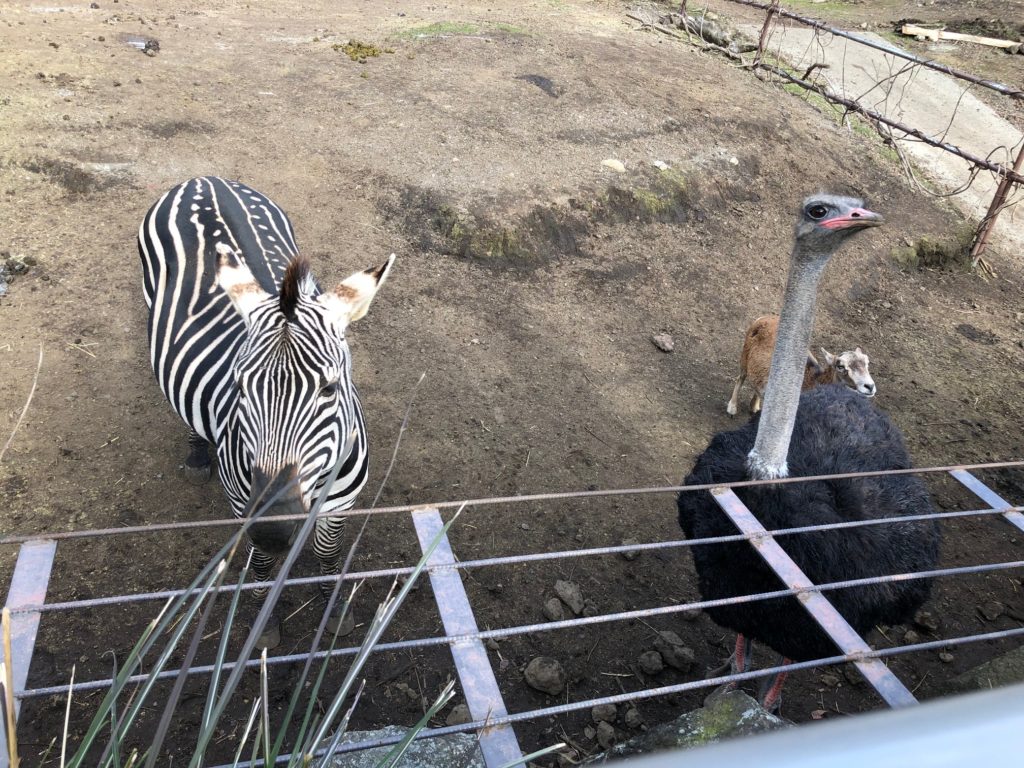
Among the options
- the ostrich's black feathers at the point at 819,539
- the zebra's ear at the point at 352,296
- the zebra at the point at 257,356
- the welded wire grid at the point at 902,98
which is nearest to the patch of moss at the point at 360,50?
the welded wire grid at the point at 902,98

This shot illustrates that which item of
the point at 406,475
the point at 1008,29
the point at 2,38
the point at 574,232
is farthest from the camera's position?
the point at 1008,29

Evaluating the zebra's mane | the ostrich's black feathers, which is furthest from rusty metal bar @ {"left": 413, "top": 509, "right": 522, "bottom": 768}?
the ostrich's black feathers

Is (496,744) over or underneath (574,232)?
over

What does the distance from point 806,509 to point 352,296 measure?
210 centimetres

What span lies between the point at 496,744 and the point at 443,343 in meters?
4.63

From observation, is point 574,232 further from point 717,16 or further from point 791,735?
point 717,16

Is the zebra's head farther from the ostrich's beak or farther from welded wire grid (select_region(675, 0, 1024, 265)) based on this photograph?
welded wire grid (select_region(675, 0, 1024, 265))

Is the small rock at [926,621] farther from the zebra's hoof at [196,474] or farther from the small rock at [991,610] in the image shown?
the zebra's hoof at [196,474]

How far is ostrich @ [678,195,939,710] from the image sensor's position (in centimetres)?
304

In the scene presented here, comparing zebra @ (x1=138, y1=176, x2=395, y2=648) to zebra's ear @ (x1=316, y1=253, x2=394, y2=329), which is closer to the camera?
zebra @ (x1=138, y1=176, x2=395, y2=648)

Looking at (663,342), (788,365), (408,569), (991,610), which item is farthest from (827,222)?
(663,342)

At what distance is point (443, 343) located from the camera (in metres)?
6.11

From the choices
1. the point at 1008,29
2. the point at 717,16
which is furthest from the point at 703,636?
the point at 1008,29

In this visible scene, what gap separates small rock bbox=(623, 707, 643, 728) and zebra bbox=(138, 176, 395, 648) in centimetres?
152
